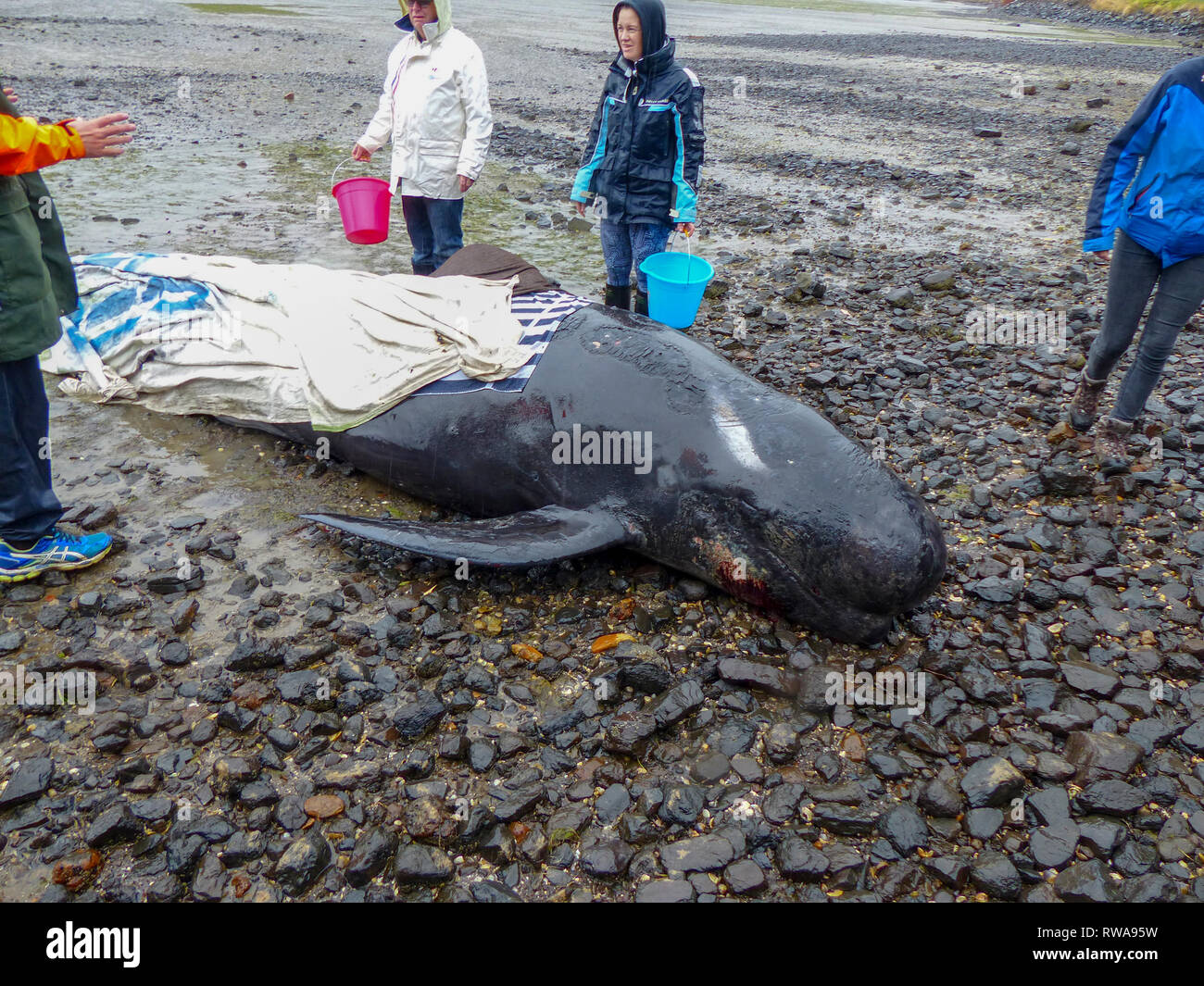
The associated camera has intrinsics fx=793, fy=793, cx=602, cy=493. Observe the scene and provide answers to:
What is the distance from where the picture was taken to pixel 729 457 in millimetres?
4402

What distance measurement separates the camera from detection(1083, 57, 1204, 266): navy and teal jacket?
4.61 m

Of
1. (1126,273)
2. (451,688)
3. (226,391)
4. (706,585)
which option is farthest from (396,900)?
(1126,273)

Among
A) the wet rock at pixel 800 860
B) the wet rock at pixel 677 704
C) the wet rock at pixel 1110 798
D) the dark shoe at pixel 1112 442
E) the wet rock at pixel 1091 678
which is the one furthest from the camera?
the dark shoe at pixel 1112 442

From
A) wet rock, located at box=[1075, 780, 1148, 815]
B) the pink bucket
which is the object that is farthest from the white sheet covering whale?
wet rock, located at box=[1075, 780, 1148, 815]

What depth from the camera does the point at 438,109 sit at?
6.79 metres

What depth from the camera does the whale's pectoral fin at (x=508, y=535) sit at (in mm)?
4145

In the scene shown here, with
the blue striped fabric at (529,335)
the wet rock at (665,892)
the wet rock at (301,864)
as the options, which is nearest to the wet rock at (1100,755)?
the wet rock at (665,892)

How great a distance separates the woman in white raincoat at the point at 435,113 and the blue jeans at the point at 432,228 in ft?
0.04

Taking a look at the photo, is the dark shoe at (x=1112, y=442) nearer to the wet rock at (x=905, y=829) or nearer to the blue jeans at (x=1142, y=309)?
the blue jeans at (x=1142, y=309)

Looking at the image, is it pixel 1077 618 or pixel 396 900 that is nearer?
pixel 396 900
